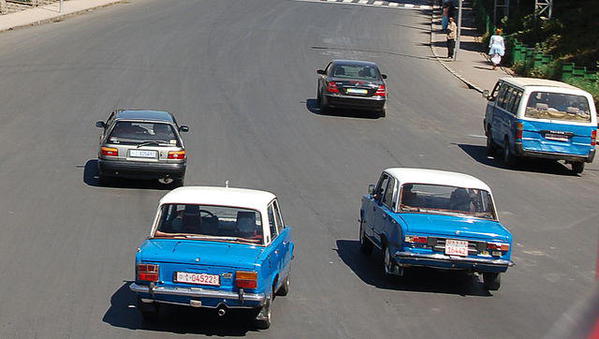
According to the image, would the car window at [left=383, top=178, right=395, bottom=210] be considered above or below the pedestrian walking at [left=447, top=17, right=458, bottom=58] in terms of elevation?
below

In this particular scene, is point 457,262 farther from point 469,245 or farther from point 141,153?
point 141,153

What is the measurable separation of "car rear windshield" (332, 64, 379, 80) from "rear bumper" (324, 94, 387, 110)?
2.90ft

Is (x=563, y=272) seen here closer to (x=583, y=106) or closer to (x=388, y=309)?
(x=388, y=309)

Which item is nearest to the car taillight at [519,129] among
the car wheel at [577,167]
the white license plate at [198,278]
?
the car wheel at [577,167]

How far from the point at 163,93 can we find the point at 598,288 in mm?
29830

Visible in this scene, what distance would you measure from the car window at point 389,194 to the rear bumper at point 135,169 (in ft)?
20.8

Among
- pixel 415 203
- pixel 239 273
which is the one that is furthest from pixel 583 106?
pixel 239 273

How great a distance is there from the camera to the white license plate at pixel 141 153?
1845cm

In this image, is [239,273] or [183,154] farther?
[183,154]

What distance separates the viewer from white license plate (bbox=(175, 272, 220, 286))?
29.9ft

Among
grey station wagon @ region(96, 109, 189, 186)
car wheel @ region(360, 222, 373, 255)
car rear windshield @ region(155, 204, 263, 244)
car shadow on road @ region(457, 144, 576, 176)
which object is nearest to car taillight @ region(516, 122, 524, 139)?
car shadow on road @ region(457, 144, 576, 176)

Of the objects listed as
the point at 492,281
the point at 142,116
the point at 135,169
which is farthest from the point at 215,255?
the point at 142,116

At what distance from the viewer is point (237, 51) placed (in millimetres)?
41750

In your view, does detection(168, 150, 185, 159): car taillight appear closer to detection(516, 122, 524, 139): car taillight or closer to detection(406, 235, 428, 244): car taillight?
detection(406, 235, 428, 244): car taillight
